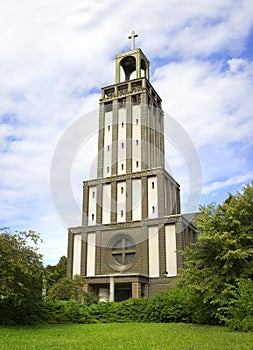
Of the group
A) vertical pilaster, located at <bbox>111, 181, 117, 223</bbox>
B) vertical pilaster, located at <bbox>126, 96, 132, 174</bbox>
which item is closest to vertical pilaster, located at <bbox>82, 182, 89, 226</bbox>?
vertical pilaster, located at <bbox>111, 181, 117, 223</bbox>

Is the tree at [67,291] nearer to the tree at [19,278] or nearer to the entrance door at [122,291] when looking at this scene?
the entrance door at [122,291]

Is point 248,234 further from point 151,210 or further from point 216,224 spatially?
point 151,210

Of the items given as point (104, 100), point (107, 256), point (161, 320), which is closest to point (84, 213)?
point (107, 256)

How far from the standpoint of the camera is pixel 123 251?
121ft

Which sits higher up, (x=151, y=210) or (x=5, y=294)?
(x=151, y=210)

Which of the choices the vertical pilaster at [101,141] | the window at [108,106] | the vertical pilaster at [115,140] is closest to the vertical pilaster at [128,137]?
the vertical pilaster at [115,140]

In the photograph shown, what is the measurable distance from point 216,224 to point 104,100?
30857 mm

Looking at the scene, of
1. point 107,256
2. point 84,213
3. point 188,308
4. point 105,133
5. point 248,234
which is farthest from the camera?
point 105,133

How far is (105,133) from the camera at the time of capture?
4328 centimetres

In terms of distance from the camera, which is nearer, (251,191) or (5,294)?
(5,294)

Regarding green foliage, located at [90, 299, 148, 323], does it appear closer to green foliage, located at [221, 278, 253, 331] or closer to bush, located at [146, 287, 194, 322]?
bush, located at [146, 287, 194, 322]

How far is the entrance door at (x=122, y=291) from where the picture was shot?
35469mm

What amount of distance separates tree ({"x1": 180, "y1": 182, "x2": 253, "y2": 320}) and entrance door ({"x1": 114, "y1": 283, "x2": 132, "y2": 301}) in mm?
18412

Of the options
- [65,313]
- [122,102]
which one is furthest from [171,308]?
[122,102]
